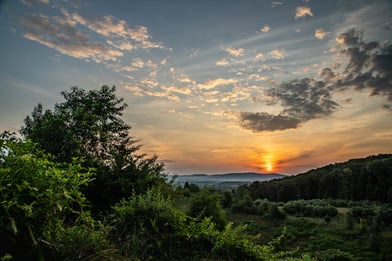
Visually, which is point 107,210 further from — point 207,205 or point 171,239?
point 207,205

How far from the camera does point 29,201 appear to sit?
1.62 metres

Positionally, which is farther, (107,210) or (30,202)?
(107,210)

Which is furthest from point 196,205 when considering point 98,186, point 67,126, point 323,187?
point 323,187

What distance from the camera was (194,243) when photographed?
10.9 ft

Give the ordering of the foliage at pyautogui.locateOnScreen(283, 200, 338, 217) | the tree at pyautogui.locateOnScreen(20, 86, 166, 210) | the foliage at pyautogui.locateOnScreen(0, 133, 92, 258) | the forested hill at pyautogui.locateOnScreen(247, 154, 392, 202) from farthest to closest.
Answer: the forested hill at pyautogui.locateOnScreen(247, 154, 392, 202), the foliage at pyautogui.locateOnScreen(283, 200, 338, 217), the tree at pyautogui.locateOnScreen(20, 86, 166, 210), the foliage at pyautogui.locateOnScreen(0, 133, 92, 258)

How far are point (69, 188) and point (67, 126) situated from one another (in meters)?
13.7

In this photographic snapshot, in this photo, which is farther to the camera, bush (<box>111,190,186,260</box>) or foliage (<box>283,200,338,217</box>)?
foliage (<box>283,200,338,217</box>)

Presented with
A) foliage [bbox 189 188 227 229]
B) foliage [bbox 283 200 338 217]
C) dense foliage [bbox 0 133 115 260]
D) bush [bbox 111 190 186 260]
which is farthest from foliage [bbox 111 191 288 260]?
foliage [bbox 283 200 338 217]

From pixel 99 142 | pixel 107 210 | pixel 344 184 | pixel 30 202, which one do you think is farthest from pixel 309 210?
pixel 30 202

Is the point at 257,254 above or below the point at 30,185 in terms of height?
below

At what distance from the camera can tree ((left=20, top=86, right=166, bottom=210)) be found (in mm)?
9078

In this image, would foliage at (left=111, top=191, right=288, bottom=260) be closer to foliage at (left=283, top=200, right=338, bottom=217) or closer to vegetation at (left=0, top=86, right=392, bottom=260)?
vegetation at (left=0, top=86, right=392, bottom=260)

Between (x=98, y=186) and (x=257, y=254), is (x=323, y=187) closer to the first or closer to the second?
(x=98, y=186)

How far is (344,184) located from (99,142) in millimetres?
46792
